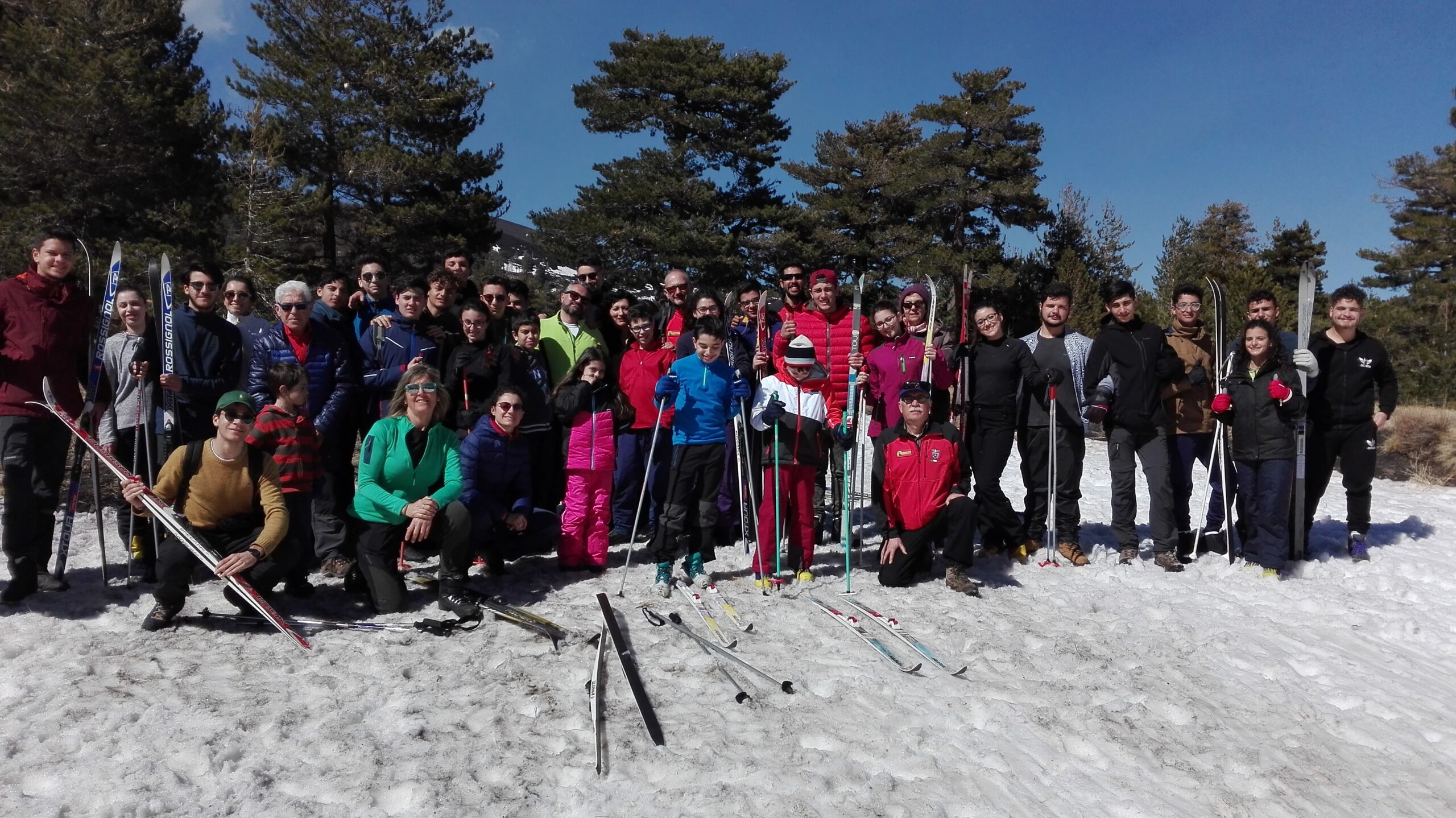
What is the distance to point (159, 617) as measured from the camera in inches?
170

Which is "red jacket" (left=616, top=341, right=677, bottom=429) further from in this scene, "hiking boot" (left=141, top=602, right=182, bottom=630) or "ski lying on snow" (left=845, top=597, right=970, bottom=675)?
"hiking boot" (left=141, top=602, right=182, bottom=630)

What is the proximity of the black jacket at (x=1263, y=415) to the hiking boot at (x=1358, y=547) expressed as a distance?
Answer: 141cm

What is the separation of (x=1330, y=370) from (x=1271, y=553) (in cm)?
162

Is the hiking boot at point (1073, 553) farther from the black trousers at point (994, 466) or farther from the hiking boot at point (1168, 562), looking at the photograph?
the hiking boot at point (1168, 562)

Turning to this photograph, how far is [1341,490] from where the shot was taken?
1038 cm

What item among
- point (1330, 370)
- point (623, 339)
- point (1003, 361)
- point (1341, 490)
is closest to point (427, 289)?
point (623, 339)

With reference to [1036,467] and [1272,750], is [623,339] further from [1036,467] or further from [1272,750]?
[1272,750]

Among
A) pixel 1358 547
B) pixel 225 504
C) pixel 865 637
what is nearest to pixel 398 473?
pixel 225 504

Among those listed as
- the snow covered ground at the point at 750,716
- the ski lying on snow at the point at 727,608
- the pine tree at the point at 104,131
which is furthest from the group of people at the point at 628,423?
the pine tree at the point at 104,131

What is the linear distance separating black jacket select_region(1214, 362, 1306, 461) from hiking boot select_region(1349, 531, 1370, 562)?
1409mm

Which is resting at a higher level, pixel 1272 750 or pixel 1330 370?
pixel 1330 370

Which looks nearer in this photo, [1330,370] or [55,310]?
[55,310]

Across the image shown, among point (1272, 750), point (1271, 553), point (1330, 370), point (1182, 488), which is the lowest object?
point (1272, 750)

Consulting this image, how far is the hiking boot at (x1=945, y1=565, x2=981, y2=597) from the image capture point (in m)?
5.56
